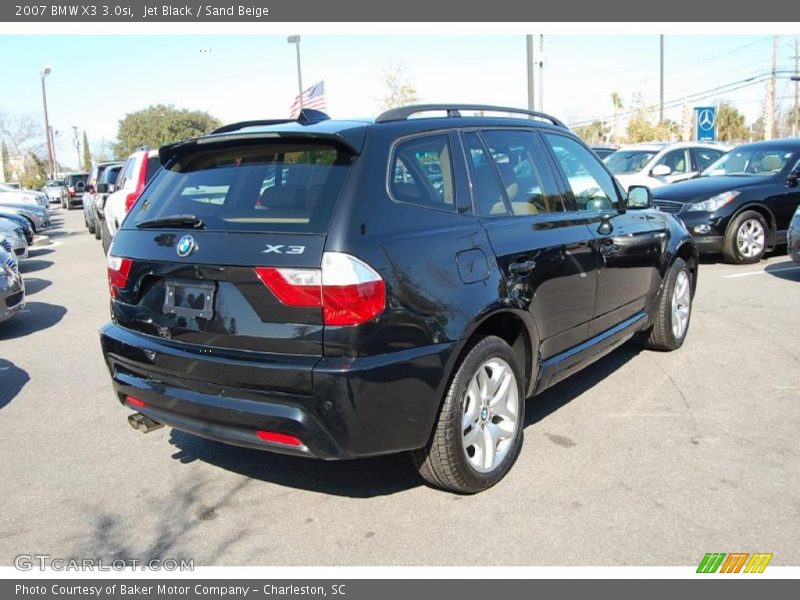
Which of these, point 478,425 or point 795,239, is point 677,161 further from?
point 478,425

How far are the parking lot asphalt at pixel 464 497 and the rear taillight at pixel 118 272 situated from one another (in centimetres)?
108

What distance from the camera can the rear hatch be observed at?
3096 millimetres

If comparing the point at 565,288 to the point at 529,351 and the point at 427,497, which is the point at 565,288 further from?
the point at 427,497

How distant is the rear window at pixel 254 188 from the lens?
127 inches

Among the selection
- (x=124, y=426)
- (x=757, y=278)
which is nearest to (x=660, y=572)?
(x=124, y=426)

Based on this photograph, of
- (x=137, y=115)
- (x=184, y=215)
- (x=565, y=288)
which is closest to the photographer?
(x=184, y=215)

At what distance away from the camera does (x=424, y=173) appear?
11.9 ft

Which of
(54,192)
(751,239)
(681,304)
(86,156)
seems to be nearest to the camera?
(681,304)

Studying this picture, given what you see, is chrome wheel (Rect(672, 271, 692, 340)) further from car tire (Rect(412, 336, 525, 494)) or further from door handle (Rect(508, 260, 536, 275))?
car tire (Rect(412, 336, 525, 494))

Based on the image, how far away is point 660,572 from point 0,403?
15.5 ft

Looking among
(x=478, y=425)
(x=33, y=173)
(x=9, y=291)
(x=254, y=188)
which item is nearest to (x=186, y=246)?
(x=254, y=188)

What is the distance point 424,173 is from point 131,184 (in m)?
9.30

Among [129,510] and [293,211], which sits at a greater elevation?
[293,211]
